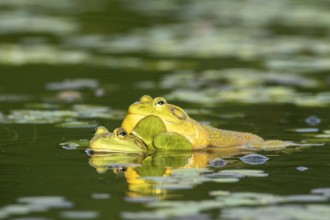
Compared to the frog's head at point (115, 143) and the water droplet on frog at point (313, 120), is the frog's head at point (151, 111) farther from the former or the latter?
the water droplet on frog at point (313, 120)

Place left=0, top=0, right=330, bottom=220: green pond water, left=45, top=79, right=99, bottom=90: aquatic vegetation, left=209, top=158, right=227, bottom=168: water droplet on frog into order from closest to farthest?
left=0, top=0, right=330, bottom=220: green pond water, left=209, top=158, right=227, bottom=168: water droplet on frog, left=45, top=79, right=99, bottom=90: aquatic vegetation

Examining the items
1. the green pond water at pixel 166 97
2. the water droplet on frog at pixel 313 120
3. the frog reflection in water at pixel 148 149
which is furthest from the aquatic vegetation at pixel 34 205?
the water droplet on frog at pixel 313 120

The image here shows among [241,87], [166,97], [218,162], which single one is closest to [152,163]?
[218,162]

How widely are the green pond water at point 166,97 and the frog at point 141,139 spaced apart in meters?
0.12

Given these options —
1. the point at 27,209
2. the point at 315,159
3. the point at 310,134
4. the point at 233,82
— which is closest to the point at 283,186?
the point at 315,159

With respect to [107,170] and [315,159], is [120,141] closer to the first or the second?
[107,170]

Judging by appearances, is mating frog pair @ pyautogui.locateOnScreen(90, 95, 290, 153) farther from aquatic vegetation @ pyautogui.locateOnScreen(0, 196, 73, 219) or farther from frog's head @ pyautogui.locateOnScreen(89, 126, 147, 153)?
aquatic vegetation @ pyautogui.locateOnScreen(0, 196, 73, 219)

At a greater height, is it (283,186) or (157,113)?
(157,113)

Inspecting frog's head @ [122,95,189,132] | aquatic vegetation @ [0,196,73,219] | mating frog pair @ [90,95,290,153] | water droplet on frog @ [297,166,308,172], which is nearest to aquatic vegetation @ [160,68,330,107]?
mating frog pair @ [90,95,290,153]

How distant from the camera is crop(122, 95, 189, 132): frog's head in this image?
712 cm

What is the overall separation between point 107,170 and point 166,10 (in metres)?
13.4

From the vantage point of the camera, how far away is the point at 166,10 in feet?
63.6

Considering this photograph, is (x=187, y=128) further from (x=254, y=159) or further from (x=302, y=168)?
(x=302, y=168)

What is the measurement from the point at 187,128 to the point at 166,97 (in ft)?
9.04
